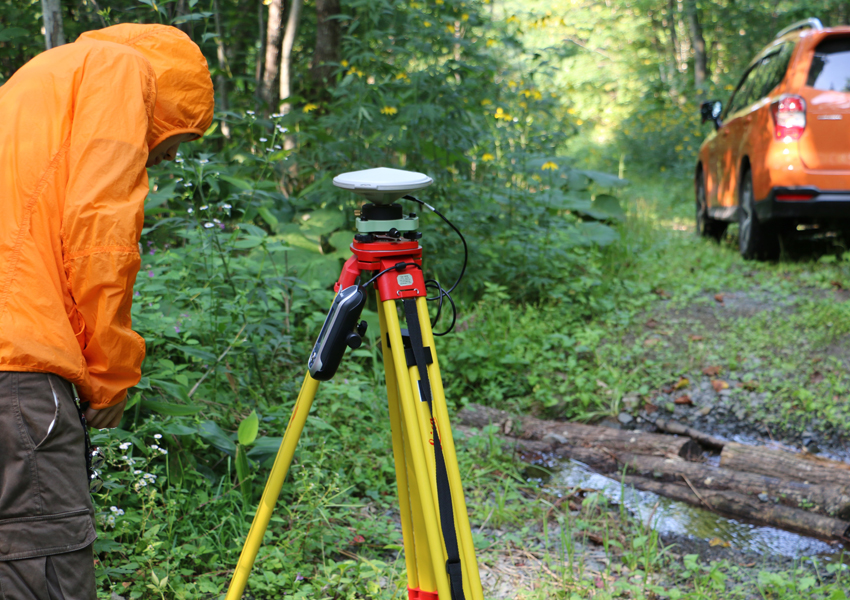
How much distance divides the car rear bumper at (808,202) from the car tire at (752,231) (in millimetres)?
555

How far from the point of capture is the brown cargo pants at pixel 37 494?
1312 millimetres

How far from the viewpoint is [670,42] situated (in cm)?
1972

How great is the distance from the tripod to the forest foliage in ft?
2.43

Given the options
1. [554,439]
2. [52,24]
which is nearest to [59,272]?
[52,24]

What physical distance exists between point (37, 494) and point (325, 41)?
5681 mm

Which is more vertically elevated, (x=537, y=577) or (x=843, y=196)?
(x=843, y=196)

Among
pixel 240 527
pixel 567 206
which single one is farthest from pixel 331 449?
pixel 567 206

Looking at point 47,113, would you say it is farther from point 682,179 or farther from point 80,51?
point 682,179

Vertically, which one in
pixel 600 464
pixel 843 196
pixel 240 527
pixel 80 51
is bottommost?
pixel 600 464

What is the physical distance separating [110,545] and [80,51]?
4.78ft

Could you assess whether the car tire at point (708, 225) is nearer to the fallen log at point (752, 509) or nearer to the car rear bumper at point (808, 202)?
the car rear bumper at point (808, 202)

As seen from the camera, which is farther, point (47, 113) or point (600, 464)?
point (600, 464)

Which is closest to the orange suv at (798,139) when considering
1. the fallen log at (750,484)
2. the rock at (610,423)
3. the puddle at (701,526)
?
the rock at (610,423)

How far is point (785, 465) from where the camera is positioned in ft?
10.2
